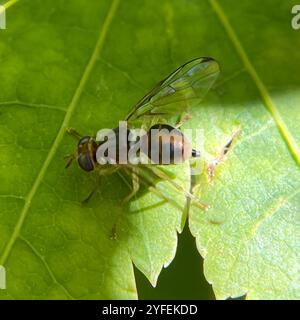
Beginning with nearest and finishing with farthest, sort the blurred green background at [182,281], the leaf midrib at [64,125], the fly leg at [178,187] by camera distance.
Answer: the leaf midrib at [64,125]
the fly leg at [178,187]
the blurred green background at [182,281]

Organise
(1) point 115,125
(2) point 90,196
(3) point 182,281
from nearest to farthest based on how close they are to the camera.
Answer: (2) point 90,196 < (1) point 115,125 < (3) point 182,281

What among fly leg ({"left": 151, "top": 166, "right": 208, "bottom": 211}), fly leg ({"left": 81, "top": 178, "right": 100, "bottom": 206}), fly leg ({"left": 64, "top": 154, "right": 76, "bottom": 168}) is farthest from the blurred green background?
fly leg ({"left": 64, "top": 154, "right": 76, "bottom": 168})

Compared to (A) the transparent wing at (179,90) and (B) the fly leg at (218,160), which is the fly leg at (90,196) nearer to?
(A) the transparent wing at (179,90)

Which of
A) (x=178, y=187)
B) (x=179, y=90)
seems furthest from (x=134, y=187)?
(x=179, y=90)

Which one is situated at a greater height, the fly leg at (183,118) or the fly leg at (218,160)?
the fly leg at (183,118)

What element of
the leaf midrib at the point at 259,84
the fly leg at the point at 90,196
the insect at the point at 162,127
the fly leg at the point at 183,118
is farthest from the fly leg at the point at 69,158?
the leaf midrib at the point at 259,84

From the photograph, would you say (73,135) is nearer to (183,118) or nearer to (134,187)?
(134,187)
